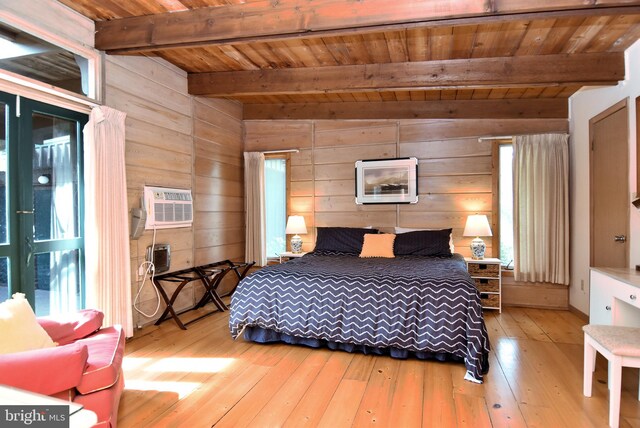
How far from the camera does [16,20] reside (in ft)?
8.53

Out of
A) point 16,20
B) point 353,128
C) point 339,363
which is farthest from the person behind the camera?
point 353,128

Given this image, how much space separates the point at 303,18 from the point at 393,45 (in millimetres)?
1022

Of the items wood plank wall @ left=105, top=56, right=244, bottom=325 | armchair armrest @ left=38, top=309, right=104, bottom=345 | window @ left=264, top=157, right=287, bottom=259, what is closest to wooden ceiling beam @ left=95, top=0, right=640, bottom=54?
wood plank wall @ left=105, top=56, right=244, bottom=325

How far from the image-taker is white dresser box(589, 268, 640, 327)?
2.33 m

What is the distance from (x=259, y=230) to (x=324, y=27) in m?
3.20

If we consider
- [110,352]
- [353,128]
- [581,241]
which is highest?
[353,128]

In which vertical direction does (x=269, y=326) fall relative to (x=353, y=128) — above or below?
below

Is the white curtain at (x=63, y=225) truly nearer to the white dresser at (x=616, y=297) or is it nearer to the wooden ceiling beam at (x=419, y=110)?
the wooden ceiling beam at (x=419, y=110)

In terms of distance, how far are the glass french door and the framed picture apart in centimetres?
316

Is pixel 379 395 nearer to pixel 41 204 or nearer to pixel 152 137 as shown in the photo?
pixel 41 204

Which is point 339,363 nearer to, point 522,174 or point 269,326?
point 269,326

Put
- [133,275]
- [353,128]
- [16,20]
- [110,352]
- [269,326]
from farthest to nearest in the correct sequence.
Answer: [353,128]
[133,275]
[269,326]
[16,20]
[110,352]

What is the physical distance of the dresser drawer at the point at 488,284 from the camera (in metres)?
4.32

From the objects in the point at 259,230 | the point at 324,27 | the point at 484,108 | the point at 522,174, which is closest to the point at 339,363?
the point at 324,27
